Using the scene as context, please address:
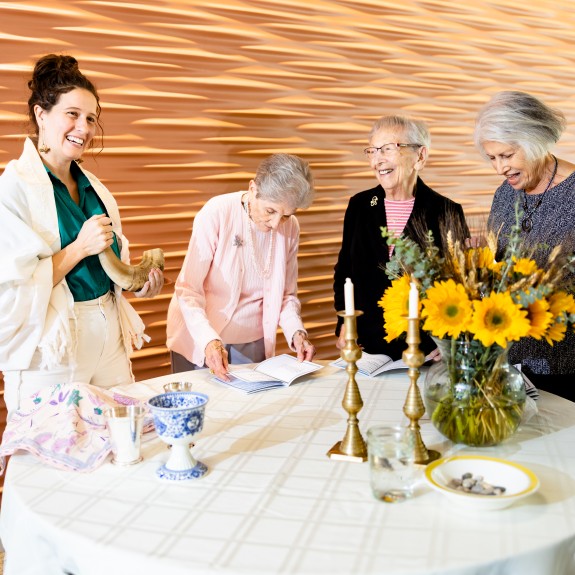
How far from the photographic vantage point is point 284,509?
4.43 feet

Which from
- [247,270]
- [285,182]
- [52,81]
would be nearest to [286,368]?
[247,270]

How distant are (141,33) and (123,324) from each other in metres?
1.30

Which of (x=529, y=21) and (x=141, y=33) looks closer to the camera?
(x=141, y=33)

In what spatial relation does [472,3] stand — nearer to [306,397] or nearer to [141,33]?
[141,33]

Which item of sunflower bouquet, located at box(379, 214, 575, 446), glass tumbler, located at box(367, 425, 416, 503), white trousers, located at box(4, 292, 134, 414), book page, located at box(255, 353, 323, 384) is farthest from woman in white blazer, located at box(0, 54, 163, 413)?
glass tumbler, located at box(367, 425, 416, 503)

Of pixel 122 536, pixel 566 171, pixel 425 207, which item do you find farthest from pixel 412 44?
pixel 122 536

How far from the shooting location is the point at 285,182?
247 centimetres

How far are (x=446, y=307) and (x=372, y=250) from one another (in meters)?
1.28

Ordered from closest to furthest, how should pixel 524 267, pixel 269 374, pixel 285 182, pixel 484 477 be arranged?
pixel 484 477, pixel 524 267, pixel 269 374, pixel 285 182

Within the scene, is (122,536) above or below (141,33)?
below

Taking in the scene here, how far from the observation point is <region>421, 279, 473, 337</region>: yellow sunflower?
1.50m

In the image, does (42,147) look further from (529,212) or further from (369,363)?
(529,212)

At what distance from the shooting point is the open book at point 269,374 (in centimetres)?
213

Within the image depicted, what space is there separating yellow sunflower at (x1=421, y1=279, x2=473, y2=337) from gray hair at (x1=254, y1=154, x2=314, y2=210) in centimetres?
106
